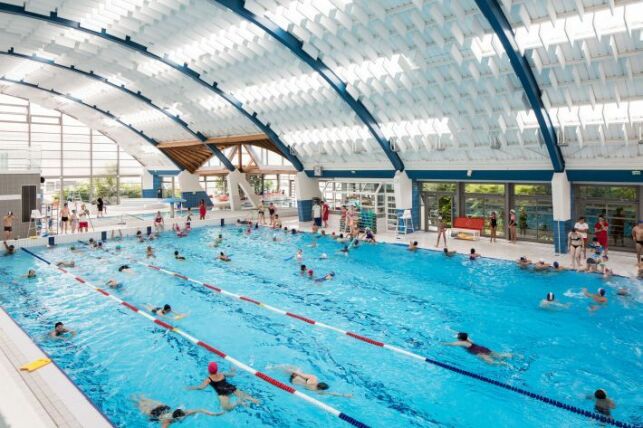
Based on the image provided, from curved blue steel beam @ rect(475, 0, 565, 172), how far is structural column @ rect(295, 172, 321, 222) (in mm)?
14390

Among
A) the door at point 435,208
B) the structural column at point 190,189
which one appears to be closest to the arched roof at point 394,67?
the door at point 435,208

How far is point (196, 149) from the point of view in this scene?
118 feet

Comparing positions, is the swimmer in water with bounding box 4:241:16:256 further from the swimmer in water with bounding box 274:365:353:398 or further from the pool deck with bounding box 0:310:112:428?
the swimmer in water with bounding box 274:365:353:398

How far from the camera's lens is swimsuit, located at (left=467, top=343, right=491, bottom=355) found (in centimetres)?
842

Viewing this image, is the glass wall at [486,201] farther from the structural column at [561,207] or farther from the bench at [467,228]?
the structural column at [561,207]

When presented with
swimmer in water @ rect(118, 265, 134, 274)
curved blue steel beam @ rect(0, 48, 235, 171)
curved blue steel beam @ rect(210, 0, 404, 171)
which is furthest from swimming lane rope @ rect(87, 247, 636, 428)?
curved blue steel beam @ rect(0, 48, 235, 171)

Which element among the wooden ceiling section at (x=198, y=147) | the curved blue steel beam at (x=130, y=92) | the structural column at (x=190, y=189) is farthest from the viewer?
the structural column at (x=190, y=189)

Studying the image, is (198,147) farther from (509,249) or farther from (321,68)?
(509,249)

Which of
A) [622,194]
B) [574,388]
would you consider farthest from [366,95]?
[574,388]

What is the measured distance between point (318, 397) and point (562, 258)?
13176 millimetres

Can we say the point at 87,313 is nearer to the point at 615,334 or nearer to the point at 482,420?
the point at 482,420

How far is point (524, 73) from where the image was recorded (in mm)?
13367

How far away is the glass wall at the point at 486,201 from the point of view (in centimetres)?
2034

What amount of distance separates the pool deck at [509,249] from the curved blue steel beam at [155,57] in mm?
7941
